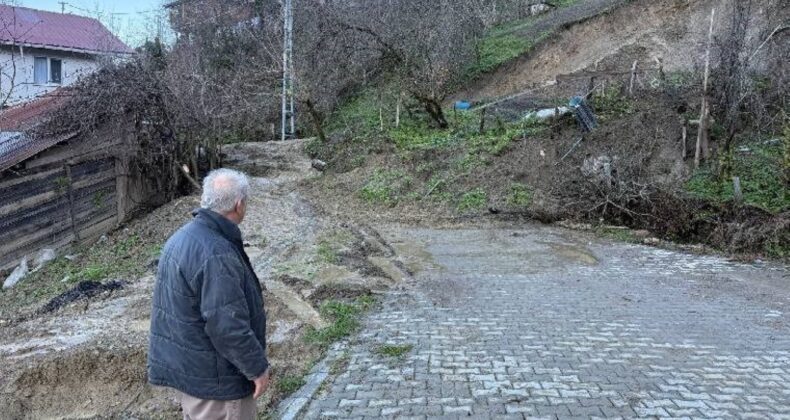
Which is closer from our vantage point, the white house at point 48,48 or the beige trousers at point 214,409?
the beige trousers at point 214,409

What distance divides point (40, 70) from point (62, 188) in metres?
20.0

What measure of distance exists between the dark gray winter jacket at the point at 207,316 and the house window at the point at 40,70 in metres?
29.7

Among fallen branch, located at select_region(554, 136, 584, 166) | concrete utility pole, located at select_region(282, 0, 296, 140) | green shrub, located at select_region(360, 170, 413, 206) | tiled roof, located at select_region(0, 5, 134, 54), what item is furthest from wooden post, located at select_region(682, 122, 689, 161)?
tiled roof, located at select_region(0, 5, 134, 54)

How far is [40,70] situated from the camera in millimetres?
28781

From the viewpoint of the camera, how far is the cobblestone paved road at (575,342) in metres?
4.68

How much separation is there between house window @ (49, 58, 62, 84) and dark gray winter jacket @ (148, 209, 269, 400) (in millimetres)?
30158

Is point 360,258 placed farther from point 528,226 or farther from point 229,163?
point 229,163

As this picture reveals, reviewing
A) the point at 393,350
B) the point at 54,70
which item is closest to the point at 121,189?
the point at 393,350

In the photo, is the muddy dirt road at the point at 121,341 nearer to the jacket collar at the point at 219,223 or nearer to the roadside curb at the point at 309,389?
the roadside curb at the point at 309,389

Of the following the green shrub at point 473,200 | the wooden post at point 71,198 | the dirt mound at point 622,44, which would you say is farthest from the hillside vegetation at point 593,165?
the wooden post at point 71,198

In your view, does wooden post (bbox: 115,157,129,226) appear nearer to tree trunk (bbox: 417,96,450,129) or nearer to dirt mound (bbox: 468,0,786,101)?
tree trunk (bbox: 417,96,450,129)

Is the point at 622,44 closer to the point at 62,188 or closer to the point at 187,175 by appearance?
the point at 187,175

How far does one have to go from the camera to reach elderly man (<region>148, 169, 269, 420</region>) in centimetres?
302

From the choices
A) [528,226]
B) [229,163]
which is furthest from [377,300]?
[229,163]
